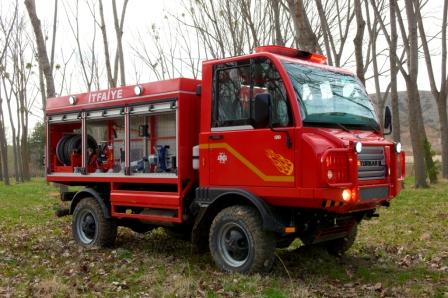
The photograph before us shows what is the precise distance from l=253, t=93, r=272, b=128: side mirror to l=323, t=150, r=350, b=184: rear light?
0.90 metres

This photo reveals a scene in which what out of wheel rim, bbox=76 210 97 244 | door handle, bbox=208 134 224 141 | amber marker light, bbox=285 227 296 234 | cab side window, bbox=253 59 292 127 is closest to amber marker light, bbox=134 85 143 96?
door handle, bbox=208 134 224 141

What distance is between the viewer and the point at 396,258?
7.96 meters

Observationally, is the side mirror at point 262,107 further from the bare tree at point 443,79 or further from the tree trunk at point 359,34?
the bare tree at point 443,79

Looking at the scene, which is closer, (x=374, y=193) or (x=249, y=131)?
(x=374, y=193)

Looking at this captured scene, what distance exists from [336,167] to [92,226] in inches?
203

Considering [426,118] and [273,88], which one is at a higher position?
[426,118]

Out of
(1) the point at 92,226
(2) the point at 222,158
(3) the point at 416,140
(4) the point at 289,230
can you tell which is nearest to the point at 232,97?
(2) the point at 222,158

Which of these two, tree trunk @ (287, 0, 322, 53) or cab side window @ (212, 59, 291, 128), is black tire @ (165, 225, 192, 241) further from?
tree trunk @ (287, 0, 322, 53)

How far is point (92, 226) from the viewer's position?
9.66 meters

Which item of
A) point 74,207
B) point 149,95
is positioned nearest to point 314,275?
point 149,95

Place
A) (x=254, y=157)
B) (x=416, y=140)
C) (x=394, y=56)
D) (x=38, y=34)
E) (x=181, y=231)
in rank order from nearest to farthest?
(x=254, y=157)
(x=181, y=231)
(x=38, y=34)
(x=416, y=140)
(x=394, y=56)

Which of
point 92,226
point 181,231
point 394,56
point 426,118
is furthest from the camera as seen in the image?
point 426,118

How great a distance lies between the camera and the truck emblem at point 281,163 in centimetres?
648

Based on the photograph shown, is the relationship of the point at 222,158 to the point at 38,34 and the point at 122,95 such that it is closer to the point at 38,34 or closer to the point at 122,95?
the point at 122,95
